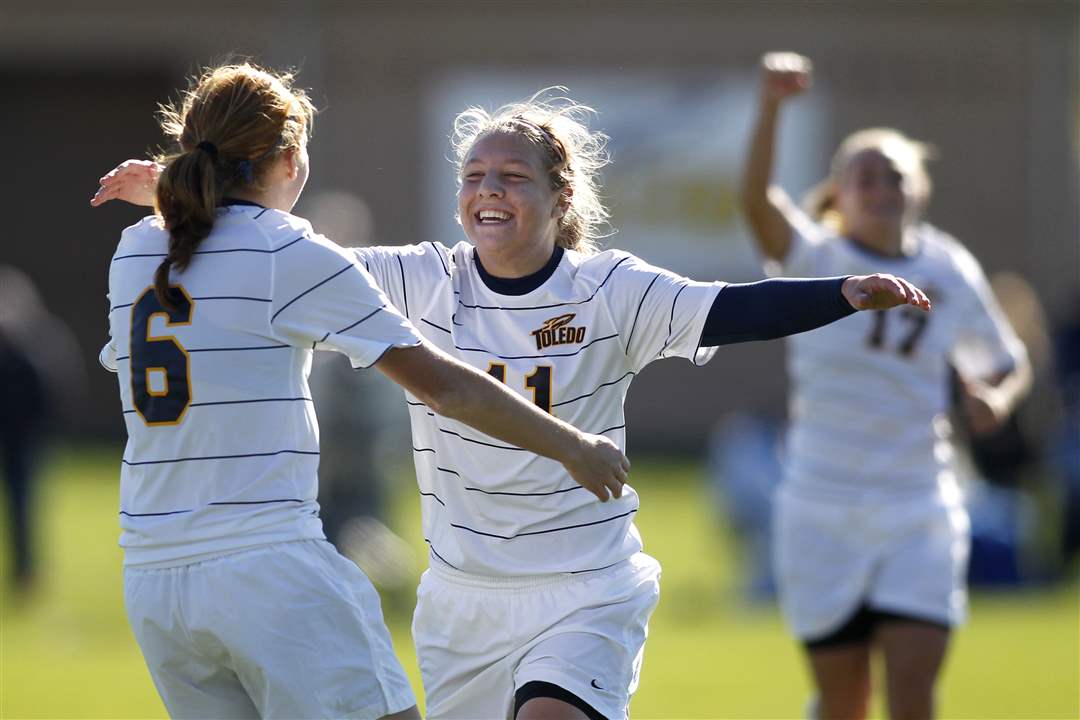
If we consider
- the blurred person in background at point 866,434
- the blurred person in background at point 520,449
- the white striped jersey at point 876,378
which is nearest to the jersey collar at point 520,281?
the blurred person in background at point 520,449

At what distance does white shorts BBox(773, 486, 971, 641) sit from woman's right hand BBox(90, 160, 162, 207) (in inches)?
109

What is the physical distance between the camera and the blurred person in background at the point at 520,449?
12.6 ft

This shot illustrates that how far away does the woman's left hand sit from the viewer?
3535 millimetres

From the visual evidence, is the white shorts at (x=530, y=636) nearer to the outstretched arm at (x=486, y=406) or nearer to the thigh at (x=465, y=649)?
the thigh at (x=465, y=649)

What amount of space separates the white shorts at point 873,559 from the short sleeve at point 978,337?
1.91 ft

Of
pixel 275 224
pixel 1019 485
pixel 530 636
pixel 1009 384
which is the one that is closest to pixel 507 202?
pixel 275 224

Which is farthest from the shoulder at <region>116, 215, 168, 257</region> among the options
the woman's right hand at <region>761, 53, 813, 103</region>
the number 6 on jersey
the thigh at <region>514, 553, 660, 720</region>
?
the woman's right hand at <region>761, 53, 813, 103</region>

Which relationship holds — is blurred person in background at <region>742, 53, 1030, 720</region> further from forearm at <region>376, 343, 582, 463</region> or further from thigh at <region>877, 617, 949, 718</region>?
forearm at <region>376, 343, 582, 463</region>

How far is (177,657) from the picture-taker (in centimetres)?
346

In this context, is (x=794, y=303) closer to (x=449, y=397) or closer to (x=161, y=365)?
(x=449, y=397)

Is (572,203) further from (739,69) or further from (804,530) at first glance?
(739,69)

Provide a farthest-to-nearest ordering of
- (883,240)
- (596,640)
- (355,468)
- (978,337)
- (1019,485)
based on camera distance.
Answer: (1019,485) < (355,468) < (978,337) < (883,240) < (596,640)

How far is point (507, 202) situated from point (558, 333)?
0.35 meters

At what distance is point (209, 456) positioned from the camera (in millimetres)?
3354
